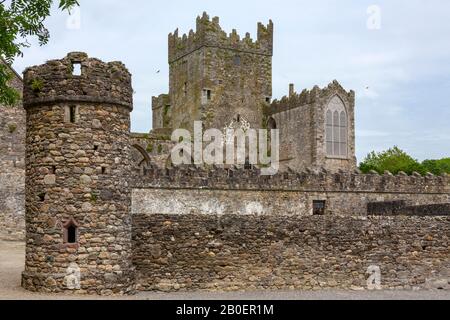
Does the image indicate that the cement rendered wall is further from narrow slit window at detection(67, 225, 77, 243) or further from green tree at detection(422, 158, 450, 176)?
green tree at detection(422, 158, 450, 176)

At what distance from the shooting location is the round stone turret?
55.9ft

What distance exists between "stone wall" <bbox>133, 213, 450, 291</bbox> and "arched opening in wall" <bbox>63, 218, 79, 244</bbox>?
2.15m

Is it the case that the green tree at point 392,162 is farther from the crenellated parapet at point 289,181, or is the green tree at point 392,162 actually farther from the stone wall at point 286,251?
the stone wall at point 286,251

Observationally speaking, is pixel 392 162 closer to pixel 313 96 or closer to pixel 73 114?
pixel 313 96

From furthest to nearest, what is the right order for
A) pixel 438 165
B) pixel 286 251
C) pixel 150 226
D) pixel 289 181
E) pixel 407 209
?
pixel 438 165 < pixel 289 181 < pixel 407 209 < pixel 286 251 < pixel 150 226

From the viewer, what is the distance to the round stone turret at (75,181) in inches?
671

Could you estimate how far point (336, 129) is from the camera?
49281mm

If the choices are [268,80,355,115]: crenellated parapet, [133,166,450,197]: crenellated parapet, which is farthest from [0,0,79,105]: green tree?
[268,80,355,115]: crenellated parapet

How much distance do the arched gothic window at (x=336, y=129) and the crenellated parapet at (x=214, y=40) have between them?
7745 mm

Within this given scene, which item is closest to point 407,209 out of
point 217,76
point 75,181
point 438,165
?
point 75,181

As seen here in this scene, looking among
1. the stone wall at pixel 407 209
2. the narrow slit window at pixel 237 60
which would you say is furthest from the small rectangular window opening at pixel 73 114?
the narrow slit window at pixel 237 60

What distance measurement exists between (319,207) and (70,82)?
18.1 m
